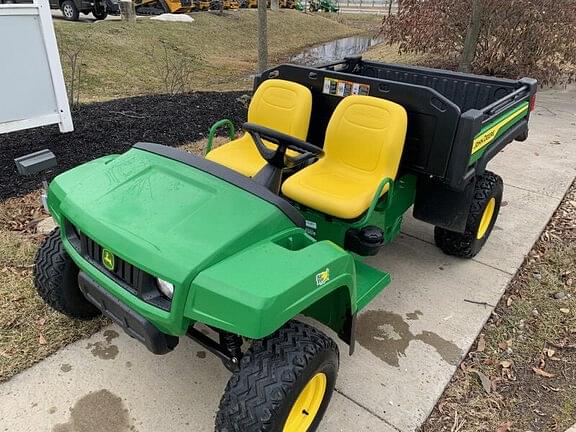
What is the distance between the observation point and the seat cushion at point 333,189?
2.40 m

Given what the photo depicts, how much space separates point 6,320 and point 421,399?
6.76 feet

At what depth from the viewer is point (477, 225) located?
10.0 ft

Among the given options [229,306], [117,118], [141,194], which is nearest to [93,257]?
[141,194]

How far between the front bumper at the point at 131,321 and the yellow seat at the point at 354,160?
3.42 feet

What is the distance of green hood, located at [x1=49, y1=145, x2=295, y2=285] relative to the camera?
162cm

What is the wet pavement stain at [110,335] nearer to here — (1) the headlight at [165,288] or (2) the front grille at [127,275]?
(2) the front grille at [127,275]

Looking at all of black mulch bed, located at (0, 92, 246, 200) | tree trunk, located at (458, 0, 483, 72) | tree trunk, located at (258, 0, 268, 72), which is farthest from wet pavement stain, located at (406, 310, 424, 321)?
tree trunk, located at (458, 0, 483, 72)

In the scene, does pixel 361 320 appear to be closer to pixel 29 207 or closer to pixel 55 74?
pixel 29 207

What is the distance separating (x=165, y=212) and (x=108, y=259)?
26 centimetres

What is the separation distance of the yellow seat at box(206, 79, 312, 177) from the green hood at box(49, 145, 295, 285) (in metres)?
0.90

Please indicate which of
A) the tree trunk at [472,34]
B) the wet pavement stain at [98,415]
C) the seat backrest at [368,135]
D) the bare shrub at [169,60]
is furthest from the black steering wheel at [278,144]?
the bare shrub at [169,60]

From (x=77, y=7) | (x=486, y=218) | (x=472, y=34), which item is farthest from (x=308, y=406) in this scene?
(x=77, y=7)

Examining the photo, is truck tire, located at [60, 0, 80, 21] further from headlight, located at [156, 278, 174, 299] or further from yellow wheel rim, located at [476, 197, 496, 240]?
headlight, located at [156, 278, 174, 299]

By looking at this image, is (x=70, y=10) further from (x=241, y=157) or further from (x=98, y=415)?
(x=98, y=415)
